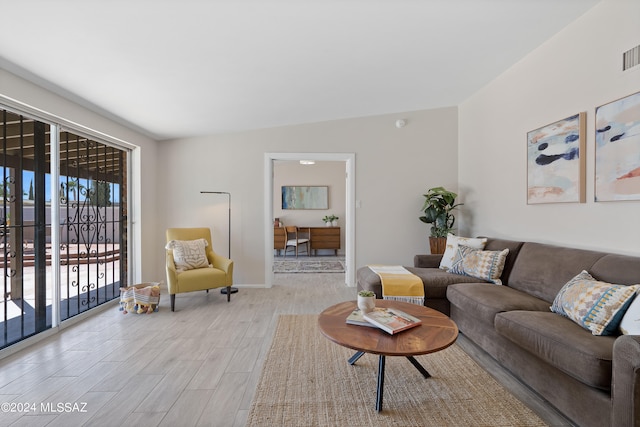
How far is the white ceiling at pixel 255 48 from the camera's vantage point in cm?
186

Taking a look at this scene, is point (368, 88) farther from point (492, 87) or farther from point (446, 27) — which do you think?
point (492, 87)

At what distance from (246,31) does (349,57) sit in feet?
3.15

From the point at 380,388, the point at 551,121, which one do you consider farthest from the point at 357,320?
the point at 551,121

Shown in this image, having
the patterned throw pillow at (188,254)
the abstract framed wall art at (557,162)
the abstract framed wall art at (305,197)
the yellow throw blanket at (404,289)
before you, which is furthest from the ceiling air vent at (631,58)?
the abstract framed wall art at (305,197)

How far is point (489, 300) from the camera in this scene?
87.2 inches

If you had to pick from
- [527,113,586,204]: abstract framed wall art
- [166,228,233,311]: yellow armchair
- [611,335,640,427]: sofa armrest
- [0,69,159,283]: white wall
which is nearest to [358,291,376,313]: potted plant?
[611,335,640,427]: sofa armrest

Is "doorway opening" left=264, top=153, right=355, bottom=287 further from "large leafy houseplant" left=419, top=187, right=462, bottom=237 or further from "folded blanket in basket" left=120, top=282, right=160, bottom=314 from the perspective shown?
"folded blanket in basket" left=120, top=282, right=160, bottom=314

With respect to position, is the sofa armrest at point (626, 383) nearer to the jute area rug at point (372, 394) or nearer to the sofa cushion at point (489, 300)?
the jute area rug at point (372, 394)

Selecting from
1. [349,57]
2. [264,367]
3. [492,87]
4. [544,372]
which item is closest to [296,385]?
[264,367]

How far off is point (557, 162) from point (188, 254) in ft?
13.3

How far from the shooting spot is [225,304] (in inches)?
141

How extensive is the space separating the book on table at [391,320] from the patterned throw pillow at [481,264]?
1.30 m

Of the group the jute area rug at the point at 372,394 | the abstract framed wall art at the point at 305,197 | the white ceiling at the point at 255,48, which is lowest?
the jute area rug at the point at 372,394

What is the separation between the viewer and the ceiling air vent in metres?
1.99
